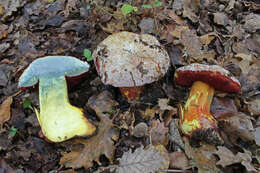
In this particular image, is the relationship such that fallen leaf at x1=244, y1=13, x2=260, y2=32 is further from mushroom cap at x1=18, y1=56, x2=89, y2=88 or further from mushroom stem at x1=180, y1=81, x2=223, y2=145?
mushroom cap at x1=18, y1=56, x2=89, y2=88

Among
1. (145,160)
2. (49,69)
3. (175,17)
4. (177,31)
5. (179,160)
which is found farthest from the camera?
(175,17)

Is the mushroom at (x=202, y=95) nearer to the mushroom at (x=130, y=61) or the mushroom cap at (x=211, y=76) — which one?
the mushroom cap at (x=211, y=76)

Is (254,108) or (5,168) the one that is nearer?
(5,168)

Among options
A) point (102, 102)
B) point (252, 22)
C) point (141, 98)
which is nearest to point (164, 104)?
point (141, 98)

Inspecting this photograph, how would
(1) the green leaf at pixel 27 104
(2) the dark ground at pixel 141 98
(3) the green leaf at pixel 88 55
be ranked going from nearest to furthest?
(2) the dark ground at pixel 141 98
(1) the green leaf at pixel 27 104
(3) the green leaf at pixel 88 55

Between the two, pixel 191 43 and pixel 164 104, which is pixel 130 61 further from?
pixel 191 43

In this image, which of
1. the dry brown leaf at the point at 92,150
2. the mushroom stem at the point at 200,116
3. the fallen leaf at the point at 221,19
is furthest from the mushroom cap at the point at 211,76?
the fallen leaf at the point at 221,19

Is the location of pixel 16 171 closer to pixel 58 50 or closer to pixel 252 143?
pixel 58 50
